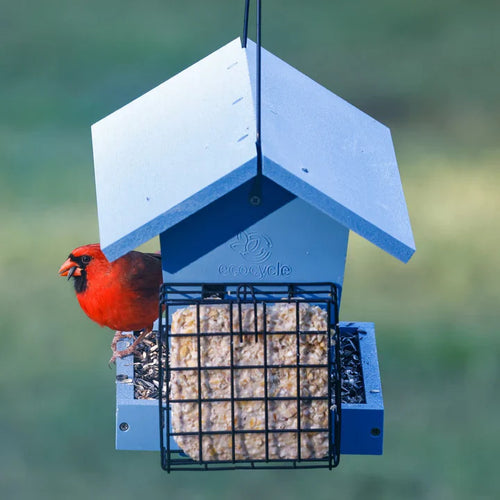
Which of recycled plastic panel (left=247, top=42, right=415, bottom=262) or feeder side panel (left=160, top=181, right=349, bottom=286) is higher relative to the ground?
recycled plastic panel (left=247, top=42, right=415, bottom=262)

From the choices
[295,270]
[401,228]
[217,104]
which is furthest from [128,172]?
[401,228]

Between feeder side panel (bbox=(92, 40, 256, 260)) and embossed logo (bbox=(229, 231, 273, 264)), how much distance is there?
14.1 inches

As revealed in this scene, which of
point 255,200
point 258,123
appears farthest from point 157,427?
point 258,123

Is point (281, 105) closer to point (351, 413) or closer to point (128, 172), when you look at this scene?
point (128, 172)

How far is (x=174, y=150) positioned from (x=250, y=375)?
925mm

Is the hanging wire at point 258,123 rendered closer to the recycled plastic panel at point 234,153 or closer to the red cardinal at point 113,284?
the recycled plastic panel at point 234,153

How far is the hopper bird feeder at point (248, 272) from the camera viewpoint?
438cm

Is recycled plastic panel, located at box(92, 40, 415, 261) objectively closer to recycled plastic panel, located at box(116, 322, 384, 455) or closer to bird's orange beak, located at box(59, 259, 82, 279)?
bird's orange beak, located at box(59, 259, 82, 279)

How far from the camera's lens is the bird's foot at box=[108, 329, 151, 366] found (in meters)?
5.35

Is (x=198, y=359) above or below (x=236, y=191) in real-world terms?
below

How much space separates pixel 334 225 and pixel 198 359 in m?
0.72

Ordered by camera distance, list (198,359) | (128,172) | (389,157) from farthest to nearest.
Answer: (389,157) < (128,172) < (198,359)

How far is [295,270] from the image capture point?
184 inches

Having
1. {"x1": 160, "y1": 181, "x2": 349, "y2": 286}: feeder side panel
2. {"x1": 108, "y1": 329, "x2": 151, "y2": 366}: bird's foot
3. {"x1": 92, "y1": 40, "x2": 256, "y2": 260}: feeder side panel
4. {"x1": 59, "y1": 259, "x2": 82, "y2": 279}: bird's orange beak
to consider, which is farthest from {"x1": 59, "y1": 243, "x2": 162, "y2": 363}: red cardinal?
{"x1": 160, "y1": 181, "x2": 349, "y2": 286}: feeder side panel
